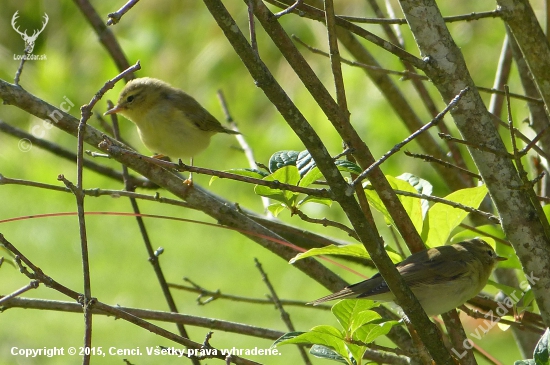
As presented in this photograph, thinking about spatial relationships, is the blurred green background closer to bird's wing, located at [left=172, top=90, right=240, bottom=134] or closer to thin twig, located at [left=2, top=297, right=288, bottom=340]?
bird's wing, located at [left=172, top=90, right=240, bottom=134]

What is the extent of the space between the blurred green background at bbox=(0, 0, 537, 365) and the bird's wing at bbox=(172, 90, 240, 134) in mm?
1282

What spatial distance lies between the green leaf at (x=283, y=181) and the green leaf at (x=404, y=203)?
0.81 ft

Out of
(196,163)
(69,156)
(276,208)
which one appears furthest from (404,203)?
(196,163)

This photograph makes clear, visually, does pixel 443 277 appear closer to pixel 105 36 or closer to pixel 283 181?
pixel 283 181

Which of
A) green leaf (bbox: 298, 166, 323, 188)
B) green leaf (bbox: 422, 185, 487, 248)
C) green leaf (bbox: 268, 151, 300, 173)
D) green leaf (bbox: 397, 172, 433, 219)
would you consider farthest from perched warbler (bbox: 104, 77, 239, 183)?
green leaf (bbox: 298, 166, 323, 188)

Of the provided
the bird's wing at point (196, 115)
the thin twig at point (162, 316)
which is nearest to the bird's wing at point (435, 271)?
the thin twig at point (162, 316)

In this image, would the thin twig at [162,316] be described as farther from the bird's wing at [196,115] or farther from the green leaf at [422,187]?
the bird's wing at [196,115]

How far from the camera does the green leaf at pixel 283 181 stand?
4.65 ft

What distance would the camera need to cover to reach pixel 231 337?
4.65 metres

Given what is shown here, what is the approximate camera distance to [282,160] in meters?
1.53

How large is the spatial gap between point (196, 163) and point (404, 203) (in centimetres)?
486

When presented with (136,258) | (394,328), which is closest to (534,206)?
(394,328)

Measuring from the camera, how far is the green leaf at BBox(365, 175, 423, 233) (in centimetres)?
168

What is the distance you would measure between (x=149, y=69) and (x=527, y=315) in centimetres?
671
